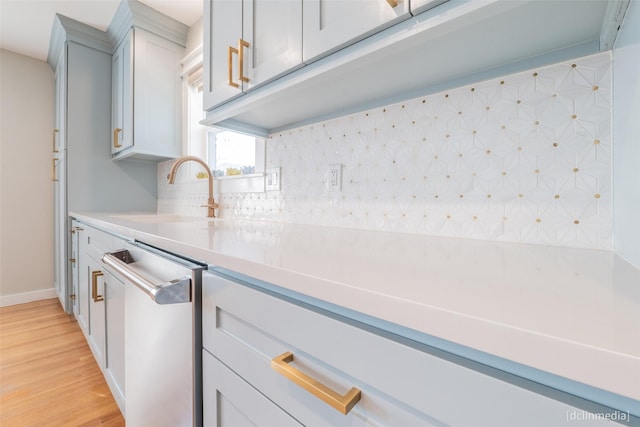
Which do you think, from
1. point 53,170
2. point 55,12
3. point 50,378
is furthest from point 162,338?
point 53,170

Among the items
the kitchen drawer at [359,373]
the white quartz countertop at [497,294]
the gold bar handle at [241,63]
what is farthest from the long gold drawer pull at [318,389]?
the gold bar handle at [241,63]

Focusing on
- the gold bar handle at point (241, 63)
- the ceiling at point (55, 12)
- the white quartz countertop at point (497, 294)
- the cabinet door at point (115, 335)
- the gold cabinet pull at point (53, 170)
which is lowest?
the cabinet door at point (115, 335)

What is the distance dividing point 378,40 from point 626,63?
456 millimetres

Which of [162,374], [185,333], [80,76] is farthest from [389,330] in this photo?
[80,76]

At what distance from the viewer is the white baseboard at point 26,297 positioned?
2598mm

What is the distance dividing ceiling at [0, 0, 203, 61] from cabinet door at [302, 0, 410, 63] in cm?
163

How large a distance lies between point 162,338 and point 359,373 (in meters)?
0.64

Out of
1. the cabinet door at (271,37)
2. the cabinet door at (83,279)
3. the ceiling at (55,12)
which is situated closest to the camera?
the cabinet door at (271,37)

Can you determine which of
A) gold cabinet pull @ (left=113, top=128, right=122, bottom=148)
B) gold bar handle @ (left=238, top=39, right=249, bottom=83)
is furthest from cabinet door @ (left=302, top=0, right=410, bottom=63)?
gold cabinet pull @ (left=113, top=128, right=122, bottom=148)

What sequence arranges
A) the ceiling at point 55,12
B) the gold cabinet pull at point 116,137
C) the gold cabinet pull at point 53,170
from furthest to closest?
the gold cabinet pull at point 53,170
the gold cabinet pull at point 116,137
the ceiling at point 55,12

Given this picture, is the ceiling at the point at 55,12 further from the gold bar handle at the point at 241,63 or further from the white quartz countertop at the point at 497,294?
the white quartz countertop at the point at 497,294

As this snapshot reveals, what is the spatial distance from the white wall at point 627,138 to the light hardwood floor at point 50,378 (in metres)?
1.84

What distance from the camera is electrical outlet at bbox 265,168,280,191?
Result: 1337 millimetres

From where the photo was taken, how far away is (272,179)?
136cm
